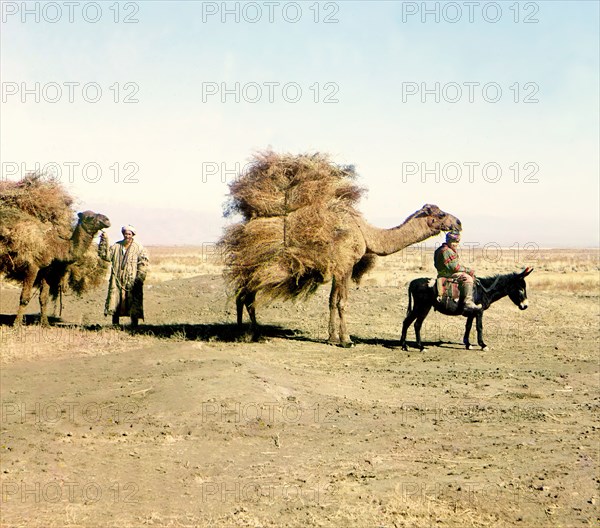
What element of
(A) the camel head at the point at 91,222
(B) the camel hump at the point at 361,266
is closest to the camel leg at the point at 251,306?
(B) the camel hump at the point at 361,266

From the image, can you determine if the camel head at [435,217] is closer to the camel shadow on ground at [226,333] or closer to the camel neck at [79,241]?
the camel shadow on ground at [226,333]

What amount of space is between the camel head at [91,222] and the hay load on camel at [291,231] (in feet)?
9.51

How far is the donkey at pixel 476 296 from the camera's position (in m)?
14.7

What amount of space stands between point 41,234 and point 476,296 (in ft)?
29.3

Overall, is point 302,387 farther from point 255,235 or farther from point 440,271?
point 440,271

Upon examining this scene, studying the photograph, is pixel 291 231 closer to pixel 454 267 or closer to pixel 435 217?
pixel 454 267

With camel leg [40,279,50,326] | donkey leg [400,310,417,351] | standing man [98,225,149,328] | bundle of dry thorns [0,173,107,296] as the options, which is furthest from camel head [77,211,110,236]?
donkey leg [400,310,417,351]

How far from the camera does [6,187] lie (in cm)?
1521

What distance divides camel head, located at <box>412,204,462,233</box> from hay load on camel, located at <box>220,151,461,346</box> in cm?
30

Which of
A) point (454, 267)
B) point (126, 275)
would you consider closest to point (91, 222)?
point (126, 275)

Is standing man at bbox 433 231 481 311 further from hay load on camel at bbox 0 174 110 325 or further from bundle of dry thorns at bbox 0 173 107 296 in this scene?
bundle of dry thorns at bbox 0 173 107 296

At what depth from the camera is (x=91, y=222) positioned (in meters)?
15.4

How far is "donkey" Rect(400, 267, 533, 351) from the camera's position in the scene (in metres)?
14.7

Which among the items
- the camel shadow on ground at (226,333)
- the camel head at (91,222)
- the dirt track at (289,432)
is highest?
the camel head at (91,222)
